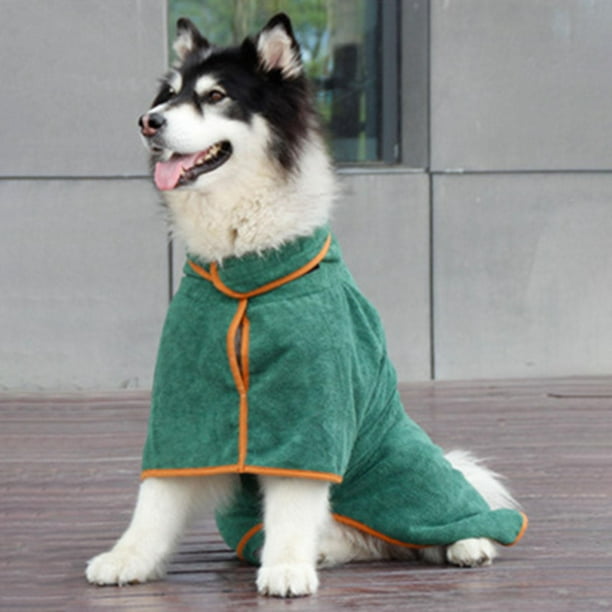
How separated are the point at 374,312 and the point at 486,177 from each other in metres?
4.04

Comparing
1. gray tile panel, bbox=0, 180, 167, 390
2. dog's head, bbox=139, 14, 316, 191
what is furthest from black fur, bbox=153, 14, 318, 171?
gray tile panel, bbox=0, 180, 167, 390

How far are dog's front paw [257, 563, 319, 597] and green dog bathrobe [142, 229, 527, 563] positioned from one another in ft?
0.75

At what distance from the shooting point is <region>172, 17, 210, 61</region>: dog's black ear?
3.57 meters

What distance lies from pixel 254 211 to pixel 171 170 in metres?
0.23

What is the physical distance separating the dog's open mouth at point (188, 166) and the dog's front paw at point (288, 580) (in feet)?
3.17

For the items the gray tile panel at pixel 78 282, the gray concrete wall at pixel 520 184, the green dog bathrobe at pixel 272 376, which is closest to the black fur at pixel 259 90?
the green dog bathrobe at pixel 272 376

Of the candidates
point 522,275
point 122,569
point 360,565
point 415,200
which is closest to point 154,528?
point 122,569

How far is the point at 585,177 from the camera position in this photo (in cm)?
742

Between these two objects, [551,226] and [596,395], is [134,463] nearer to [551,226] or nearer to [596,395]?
[596,395]

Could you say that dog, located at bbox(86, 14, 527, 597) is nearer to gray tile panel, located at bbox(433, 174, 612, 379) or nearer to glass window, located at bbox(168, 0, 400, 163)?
gray tile panel, located at bbox(433, 174, 612, 379)

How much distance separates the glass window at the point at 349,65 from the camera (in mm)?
7430

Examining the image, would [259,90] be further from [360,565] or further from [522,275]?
[522,275]

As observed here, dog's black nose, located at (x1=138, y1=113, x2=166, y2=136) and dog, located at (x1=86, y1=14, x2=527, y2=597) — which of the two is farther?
dog's black nose, located at (x1=138, y1=113, x2=166, y2=136)

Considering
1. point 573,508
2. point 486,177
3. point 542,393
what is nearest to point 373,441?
point 573,508
